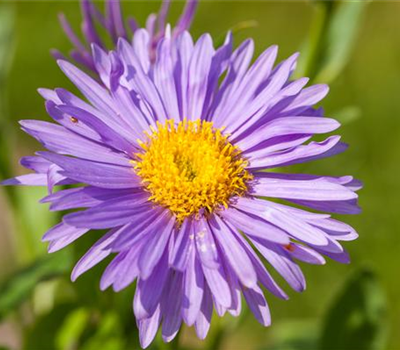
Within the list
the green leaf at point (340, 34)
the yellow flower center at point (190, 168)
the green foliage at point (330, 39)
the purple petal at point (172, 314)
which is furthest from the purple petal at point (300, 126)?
the green leaf at point (340, 34)

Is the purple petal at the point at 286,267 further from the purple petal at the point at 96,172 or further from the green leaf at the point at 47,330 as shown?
the green leaf at the point at 47,330

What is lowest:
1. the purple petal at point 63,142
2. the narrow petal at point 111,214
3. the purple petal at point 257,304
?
the purple petal at point 257,304

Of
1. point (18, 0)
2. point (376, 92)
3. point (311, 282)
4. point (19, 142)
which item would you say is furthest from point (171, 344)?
point (18, 0)

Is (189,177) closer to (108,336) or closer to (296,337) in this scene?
(108,336)

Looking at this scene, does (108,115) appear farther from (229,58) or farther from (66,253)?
(66,253)

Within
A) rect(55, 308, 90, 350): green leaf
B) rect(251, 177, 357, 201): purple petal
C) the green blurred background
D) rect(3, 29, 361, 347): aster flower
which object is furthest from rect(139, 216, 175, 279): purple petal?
rect(55, 308, 90, 350): green leaf
